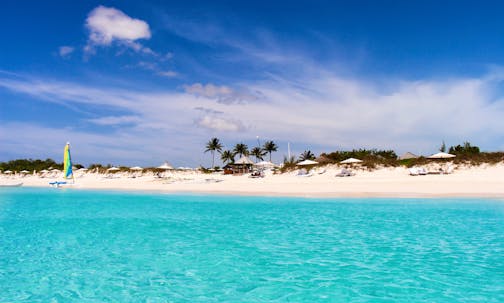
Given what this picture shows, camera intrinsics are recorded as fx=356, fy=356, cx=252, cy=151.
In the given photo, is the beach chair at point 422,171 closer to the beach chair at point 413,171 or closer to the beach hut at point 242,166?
the beach chair at point 413,171

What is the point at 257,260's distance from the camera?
8594 mm

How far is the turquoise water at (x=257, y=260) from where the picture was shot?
21.1 feet

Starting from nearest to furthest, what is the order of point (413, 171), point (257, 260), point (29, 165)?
point (257, 260) → point (413, 171) → point (29, 165)

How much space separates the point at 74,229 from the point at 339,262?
33.7 ft

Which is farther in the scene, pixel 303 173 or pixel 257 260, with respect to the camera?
pixel 303 173

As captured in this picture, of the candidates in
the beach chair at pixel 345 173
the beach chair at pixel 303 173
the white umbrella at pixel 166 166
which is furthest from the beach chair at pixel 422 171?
the white umbrella at pixel 166 166

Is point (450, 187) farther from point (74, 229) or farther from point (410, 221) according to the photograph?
point (74, 229)

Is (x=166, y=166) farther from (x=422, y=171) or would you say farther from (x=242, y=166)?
(x=422, y=171)

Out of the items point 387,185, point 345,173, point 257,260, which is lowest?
point 257,260

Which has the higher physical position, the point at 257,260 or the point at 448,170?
the point at 448,170

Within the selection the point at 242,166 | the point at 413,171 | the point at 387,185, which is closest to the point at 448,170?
the point at 413,171

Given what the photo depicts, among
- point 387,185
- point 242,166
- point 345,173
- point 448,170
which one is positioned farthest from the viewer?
point 242,166

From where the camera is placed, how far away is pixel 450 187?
27.7 meters

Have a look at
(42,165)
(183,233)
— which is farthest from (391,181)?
(42,165)
